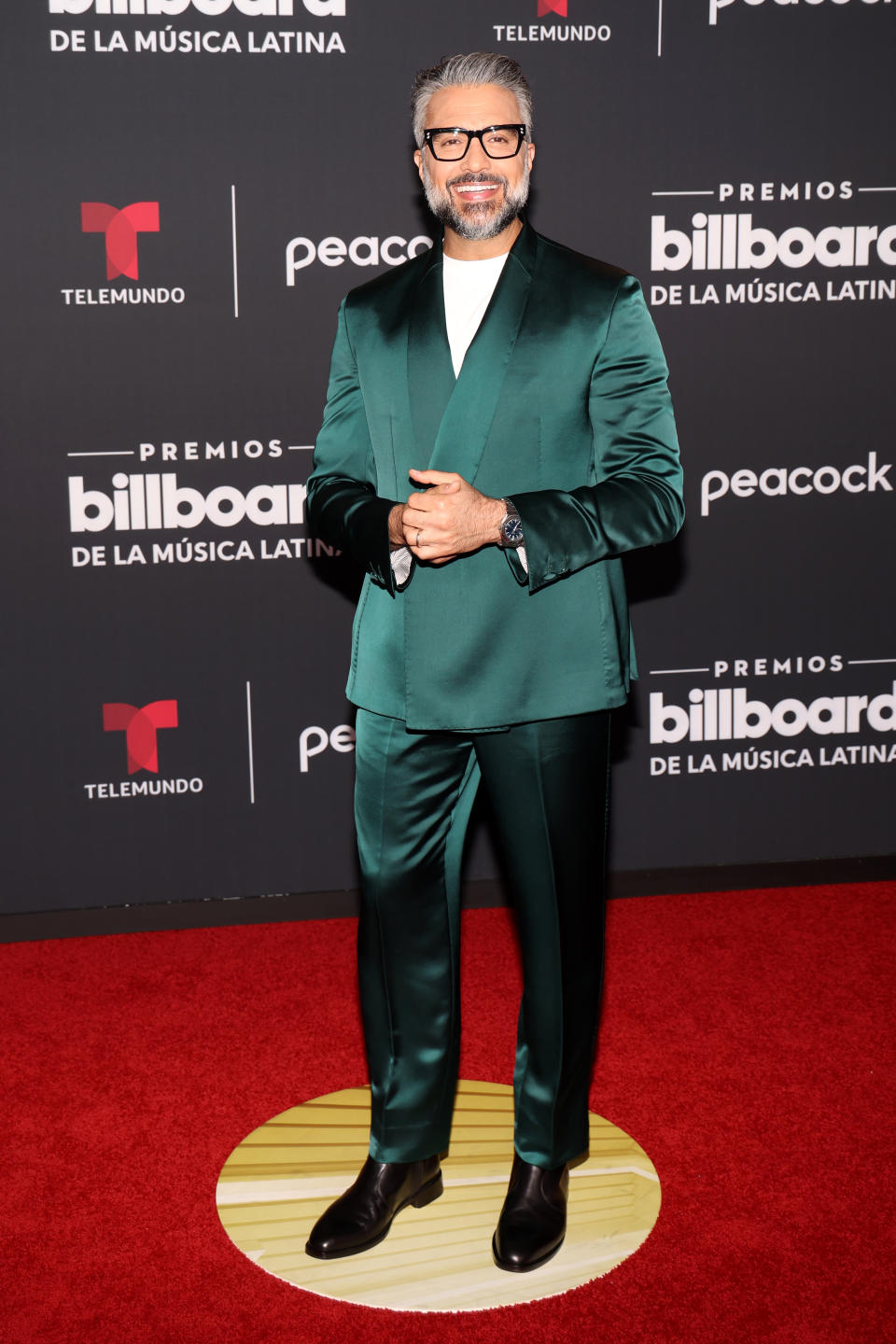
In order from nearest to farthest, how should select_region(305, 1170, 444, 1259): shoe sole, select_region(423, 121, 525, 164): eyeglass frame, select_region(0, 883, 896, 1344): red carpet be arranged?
select_region(423, 121, 525, 164): eyeglass frame, select_region(0, 883, 896, 1344): red carpet, select_region(305, 1170, 444, 1259): shoe sole

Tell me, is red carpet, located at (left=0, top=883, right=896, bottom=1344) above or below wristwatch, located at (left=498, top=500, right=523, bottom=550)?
below

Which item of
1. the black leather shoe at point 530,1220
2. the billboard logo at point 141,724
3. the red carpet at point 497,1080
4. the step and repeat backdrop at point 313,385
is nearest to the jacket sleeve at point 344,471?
the black leather shoe at point 530,1220

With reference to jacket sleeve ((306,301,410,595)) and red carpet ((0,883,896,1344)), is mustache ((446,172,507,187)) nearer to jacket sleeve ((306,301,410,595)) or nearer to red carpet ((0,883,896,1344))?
jacket sleeve ((306,301,410,595))

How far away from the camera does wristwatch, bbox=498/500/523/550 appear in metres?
1.86

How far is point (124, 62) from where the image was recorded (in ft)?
10.3

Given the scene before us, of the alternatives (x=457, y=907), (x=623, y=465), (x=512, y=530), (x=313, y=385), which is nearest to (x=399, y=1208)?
(x=457, y=907)

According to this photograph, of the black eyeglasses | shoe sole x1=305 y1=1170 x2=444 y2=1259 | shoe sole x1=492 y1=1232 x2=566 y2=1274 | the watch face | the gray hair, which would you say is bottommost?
shoe sole x1=492 y1=1232 x2=566 y2=1274

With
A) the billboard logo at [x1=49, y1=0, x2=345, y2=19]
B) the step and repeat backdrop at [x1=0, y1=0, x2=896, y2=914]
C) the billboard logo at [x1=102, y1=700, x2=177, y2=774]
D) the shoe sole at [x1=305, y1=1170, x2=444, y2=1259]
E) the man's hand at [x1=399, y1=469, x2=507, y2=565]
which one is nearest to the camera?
the man's hand at [x1=399, y1=469, x2=507, y2=565]

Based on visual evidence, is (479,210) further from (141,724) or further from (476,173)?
(141,724)

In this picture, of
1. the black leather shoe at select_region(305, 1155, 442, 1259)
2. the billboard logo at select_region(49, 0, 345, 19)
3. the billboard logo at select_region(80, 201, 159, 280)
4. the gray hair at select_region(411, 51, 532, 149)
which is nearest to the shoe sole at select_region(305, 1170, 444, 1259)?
the black leather shoe at select_region(305, 1155, 442, 1259)

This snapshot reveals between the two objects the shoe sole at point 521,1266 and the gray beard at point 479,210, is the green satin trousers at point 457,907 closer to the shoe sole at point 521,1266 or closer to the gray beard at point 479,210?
the shoe sole at point 521,1266

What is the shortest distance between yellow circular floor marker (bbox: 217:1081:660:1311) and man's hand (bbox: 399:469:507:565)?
3.52 feet

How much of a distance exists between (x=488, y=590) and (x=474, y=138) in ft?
2.01

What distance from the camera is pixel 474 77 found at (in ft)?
6.28
